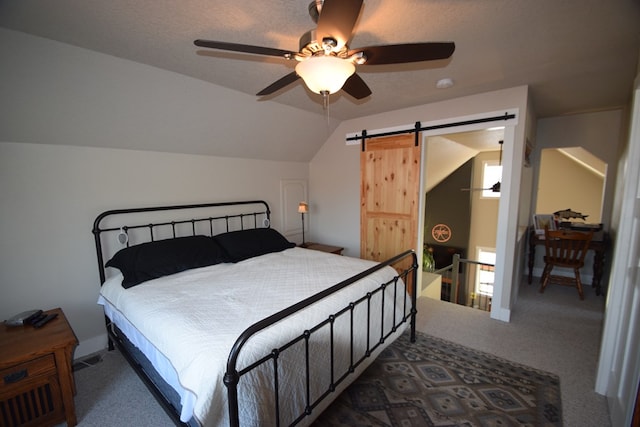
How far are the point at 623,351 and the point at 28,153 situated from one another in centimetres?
440

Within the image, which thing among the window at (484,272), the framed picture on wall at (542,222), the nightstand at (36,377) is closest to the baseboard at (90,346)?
the nightstand at (36,377)

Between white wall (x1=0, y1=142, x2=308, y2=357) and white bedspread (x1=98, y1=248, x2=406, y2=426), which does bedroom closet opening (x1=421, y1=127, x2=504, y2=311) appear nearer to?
white bedspread (x1=98, y1=248, x2=406, y2=426)

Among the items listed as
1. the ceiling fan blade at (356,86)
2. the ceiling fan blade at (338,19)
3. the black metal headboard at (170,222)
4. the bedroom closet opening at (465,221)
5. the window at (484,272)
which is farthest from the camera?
the window at (484,272)

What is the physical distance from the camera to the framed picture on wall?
13.1ft

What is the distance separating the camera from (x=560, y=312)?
123 inches

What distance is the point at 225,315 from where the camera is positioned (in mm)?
1609

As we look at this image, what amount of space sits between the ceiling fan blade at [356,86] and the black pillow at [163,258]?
6.44 feet

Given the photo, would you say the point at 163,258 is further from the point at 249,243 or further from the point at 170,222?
the point at 249,243

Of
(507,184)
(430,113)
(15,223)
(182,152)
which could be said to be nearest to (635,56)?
(507,184)

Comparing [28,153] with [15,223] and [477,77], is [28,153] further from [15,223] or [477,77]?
[477,77]

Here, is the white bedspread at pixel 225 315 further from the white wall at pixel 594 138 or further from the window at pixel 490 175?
the window at pixel 490 175

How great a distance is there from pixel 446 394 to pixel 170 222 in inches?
116

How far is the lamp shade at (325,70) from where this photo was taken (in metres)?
1.32

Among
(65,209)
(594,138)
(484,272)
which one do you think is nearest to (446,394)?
(65,209)
